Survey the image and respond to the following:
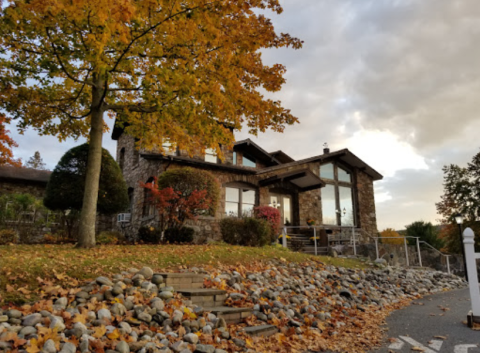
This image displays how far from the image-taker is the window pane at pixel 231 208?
16775mm

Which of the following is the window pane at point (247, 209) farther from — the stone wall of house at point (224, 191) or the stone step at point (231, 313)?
the stone step at point (231, 313)

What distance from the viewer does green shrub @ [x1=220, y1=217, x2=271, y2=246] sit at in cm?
1216

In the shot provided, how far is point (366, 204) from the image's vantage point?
2225cm

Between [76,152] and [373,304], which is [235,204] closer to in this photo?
[76,152]

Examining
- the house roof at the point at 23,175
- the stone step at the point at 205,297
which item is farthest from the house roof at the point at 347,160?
the house roof at the point at 23,175

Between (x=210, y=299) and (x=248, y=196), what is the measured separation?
483 inches

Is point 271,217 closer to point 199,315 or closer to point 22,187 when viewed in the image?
point 199,315

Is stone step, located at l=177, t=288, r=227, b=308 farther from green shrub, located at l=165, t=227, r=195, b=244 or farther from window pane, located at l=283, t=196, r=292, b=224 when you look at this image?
window pane, located at l=283, t=196, r=292, b=224

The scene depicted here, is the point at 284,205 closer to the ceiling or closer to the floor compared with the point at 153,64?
closer to the floor

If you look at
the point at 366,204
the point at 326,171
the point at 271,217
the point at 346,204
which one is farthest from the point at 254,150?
the point at 366,204

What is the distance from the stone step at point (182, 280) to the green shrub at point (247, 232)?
6.11m

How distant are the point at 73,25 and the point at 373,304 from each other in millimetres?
9299

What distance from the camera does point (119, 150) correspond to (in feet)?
70.8

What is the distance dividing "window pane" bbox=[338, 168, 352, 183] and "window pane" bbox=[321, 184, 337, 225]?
3.59 feet
